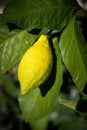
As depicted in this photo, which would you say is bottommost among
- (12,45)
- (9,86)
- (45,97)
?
(9,86)

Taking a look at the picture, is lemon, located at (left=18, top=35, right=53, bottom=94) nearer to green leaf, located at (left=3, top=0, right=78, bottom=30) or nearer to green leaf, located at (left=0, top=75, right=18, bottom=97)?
green leaf, located at (left=3, top=0, right=78, bottom=30)

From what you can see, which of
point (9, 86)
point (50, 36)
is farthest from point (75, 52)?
point (9, 86)

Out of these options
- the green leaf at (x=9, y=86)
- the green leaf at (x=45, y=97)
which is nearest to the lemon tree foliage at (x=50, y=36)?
the green leaf at (x=45, y=97)

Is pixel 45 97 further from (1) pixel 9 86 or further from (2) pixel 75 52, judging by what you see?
(1) pixel 9 86

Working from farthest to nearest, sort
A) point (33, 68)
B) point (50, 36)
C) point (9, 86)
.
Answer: point (9, 86) → point (50, 36) → point (33, 68)

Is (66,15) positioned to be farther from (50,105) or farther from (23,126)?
(23,126)

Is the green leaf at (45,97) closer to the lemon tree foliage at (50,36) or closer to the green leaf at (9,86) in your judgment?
the lemon tree foliage at (50,36)

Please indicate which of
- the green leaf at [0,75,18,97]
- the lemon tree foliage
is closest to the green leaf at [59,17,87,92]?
the lemon tree foliage

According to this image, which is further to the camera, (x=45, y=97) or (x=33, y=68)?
(x=45, y=97)
